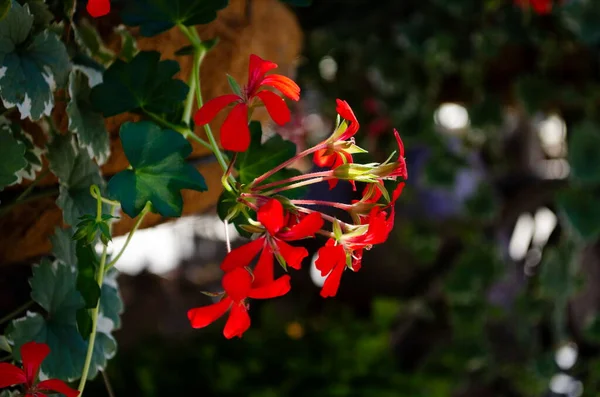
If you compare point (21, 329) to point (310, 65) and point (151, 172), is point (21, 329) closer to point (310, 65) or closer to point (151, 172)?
point (151, 172)

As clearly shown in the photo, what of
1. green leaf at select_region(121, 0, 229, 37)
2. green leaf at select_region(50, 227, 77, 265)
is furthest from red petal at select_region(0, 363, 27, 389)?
green leaf at select_region(121, 0, 229, 37)

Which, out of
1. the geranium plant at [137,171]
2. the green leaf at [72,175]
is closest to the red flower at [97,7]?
the geranium plant at [137,171]

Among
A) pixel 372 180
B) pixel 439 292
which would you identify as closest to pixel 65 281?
pixel 372 180

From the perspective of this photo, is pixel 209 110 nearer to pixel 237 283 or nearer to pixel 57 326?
pixel 237 283

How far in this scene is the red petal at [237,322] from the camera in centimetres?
35

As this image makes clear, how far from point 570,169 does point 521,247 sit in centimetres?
77

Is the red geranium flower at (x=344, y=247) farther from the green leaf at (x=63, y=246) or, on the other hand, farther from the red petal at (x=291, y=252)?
the green leaf at (x=63, y=246)

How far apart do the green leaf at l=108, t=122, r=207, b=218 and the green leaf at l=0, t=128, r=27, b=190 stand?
0.20ft

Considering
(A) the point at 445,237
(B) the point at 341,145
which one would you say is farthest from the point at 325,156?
(A) the point at 445,237

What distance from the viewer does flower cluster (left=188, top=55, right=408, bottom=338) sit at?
333mm

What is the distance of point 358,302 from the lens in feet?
6.15

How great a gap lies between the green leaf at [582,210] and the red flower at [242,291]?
92 centimetres

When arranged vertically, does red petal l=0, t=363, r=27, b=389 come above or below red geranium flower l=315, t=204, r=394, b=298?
below

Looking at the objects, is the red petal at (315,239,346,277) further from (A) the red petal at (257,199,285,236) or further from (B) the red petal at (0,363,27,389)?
(B) the red petal at (0,363,27,389)
